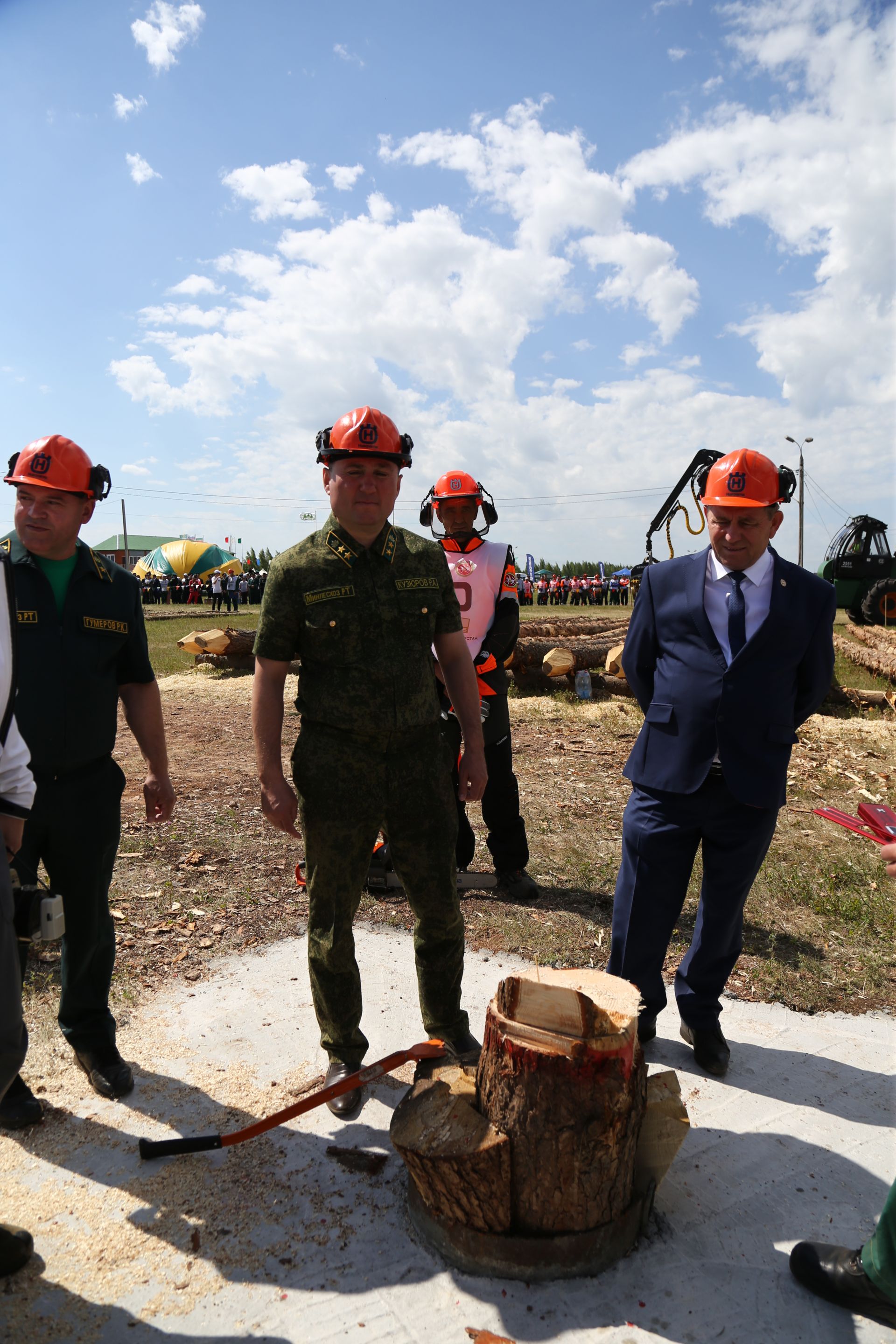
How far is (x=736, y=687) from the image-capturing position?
9.62 ft

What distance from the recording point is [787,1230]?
2355 mm

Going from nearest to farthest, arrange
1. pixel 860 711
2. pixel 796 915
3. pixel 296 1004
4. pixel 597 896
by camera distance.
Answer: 1. pixel 296 1004
2. pixel 796 915
3. pixel 597 896
4. pixel 860 711

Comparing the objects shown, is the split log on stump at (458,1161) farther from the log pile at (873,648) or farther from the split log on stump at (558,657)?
the log pile at (873,648)

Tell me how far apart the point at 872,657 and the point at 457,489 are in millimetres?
11796

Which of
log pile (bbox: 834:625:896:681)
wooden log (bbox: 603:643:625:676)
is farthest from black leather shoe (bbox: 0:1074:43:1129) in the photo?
log pile (bbox: 834:625:896:681)

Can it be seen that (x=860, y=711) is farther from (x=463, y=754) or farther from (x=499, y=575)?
(x=463, y=754)

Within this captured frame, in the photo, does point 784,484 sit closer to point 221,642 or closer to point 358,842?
point 358,842

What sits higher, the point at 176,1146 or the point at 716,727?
the point at 716,727

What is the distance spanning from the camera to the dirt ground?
3.88 metres

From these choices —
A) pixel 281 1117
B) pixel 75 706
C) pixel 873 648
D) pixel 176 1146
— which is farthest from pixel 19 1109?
pixel 873 648

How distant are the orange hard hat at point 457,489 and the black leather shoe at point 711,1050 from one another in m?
2.95

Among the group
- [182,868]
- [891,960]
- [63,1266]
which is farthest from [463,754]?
[182,868]

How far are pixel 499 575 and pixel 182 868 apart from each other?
9.11 feet

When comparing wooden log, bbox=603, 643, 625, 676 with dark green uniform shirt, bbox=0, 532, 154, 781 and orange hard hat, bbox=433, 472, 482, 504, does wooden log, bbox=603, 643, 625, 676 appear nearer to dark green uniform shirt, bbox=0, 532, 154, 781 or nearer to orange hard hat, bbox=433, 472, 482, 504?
orange hard hat, bbox=433, 472, 482, 504
